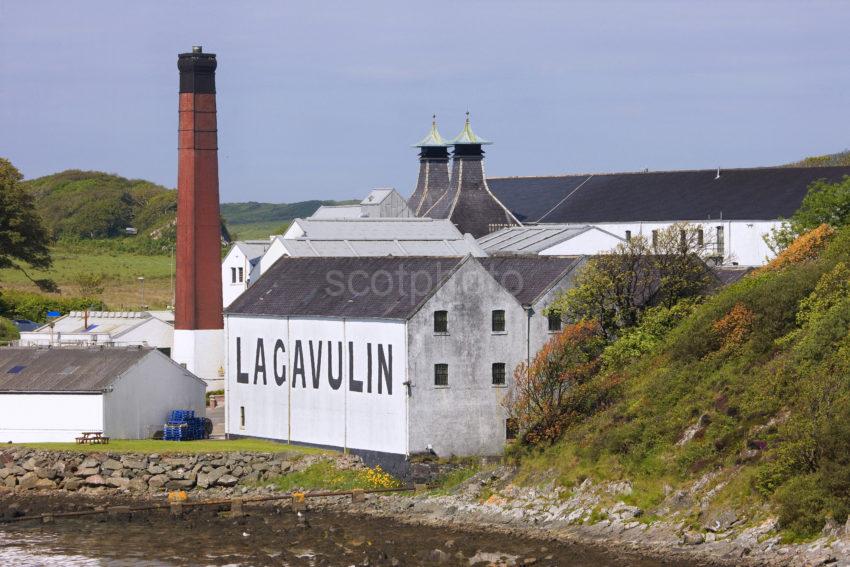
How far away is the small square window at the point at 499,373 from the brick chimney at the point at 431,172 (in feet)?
160

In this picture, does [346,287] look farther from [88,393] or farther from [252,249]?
[252,249]

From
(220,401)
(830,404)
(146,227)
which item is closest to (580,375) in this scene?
(830,404)

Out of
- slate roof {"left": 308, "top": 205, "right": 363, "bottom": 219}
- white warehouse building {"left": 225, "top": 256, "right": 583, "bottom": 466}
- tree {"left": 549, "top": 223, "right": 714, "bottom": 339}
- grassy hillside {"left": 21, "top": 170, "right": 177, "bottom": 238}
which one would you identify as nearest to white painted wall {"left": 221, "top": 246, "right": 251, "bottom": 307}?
slate roof {"left": 308, "top": 205, "right": 363, "bottom": 219}

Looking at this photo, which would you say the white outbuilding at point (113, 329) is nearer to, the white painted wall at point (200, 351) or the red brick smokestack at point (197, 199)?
the white painted wall at point (200, 351)

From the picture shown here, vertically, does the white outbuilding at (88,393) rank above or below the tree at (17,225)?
below

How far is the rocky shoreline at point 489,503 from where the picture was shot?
46.4m

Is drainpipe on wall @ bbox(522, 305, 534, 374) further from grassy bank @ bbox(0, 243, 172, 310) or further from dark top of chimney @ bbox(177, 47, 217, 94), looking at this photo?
grassy bank @ bbox(0, 243, 172, 310)

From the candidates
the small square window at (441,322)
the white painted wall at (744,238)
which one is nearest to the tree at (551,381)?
the small square window at (441,322)

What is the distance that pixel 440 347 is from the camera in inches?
2408

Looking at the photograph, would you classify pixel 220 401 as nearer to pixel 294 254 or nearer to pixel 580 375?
pixel 294 254

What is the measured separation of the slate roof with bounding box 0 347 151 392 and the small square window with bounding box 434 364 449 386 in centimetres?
1374

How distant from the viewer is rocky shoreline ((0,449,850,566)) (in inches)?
1826

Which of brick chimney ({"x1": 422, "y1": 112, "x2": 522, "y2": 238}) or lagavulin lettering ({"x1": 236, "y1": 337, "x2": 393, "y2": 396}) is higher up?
brick chimney ({"x1": 422, "y1": 112, "x2": 522, "y2": 238})

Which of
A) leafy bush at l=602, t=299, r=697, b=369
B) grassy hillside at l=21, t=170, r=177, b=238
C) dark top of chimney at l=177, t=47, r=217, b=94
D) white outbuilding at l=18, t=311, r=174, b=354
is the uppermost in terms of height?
grassy hillside at l=21, t=170, r=177, b=238
